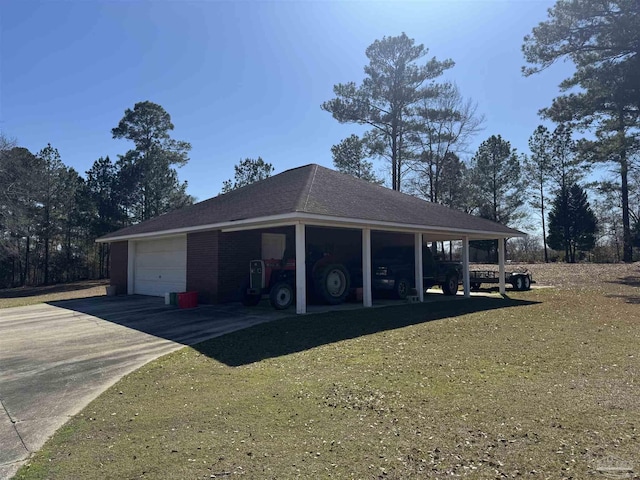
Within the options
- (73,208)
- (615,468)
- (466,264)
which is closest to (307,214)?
(615,468)

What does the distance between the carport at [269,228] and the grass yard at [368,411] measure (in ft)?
12.0

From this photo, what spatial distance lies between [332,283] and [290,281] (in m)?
1.39

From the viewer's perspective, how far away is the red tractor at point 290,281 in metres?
11.9

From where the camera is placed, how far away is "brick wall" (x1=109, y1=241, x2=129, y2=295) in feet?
61.9

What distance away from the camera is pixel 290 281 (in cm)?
1242

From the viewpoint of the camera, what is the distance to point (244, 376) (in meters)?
5.88

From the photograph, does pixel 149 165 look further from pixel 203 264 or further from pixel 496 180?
pixel 496 180

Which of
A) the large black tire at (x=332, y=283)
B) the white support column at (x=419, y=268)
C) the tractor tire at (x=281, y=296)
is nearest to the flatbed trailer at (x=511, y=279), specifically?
the white support column at (x=419, y=268)

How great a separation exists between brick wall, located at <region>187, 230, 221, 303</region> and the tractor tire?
2.61 meters

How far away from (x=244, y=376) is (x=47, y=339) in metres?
5.59

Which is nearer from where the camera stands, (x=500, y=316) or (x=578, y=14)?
(x=500, y=316)

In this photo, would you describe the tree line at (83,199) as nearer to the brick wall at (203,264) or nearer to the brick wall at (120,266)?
the brick wall at (120,266)

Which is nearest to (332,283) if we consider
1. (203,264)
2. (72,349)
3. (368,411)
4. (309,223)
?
(309,223)

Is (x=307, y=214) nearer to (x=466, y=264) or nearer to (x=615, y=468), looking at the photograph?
(x=615, y=468)
